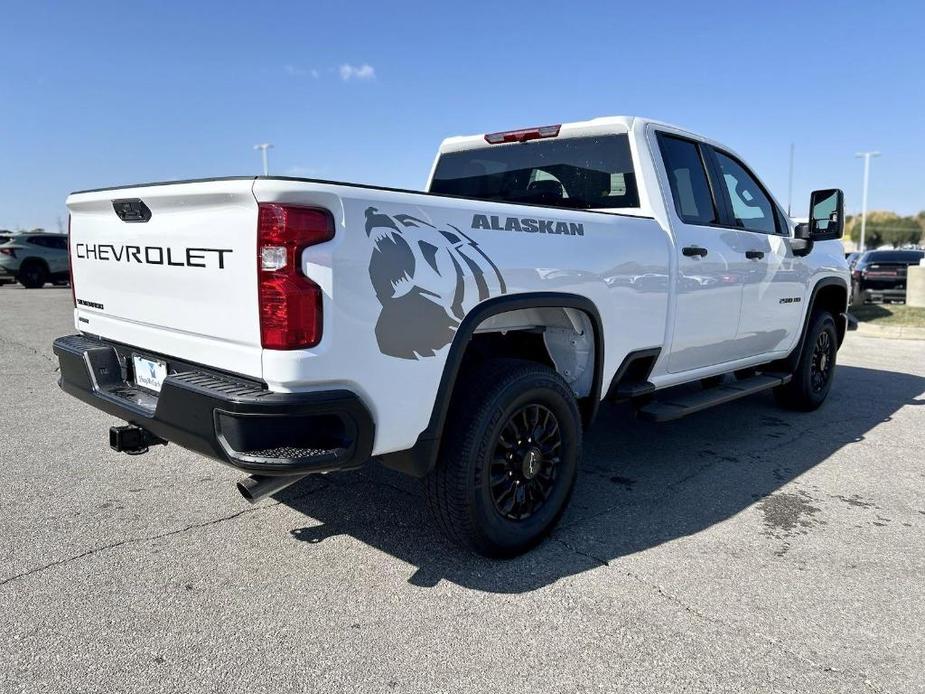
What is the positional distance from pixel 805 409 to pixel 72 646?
18.6 ft

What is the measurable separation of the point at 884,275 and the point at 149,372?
19509 millimetres

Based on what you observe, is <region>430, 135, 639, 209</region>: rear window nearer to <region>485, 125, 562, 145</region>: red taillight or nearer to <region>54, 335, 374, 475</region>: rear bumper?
<region>485, 125, 562, 145</region>: red taillight

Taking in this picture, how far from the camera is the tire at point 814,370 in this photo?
5.95 metres

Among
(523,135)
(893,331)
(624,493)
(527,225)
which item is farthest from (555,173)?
(893,331)

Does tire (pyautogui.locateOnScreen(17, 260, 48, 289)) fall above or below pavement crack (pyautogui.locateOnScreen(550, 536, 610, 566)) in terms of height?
above

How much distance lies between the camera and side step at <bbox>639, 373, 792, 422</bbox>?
412cm

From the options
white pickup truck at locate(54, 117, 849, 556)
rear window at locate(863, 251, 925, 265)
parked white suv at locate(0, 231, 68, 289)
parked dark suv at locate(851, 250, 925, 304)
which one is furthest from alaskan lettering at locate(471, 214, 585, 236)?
parked white suv at locate(0, 231, 68, 289)

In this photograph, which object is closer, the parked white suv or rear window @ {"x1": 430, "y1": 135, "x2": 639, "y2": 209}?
rear window @ {"x1": 430, "y1": 135, "x2": 639, "y2": 209}

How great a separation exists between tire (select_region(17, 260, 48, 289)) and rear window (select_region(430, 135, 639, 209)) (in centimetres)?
2058

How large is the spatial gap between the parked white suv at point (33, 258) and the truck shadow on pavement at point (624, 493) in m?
20.9

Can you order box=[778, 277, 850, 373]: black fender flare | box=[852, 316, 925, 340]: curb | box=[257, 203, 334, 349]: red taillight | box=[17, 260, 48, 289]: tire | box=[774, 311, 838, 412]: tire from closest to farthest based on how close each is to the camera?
box=[257, 203, 334, 349]: red taillight, box=[778, 277, 850, 373]: black fender flare, box=[774, 311, 838, 412]: tire, box=[852, 316, 925, 340]: curb, box=[17, 260, 48, 289]: tire

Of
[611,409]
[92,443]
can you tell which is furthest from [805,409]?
[92,443]

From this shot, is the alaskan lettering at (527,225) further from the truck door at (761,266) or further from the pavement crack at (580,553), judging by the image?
the truck door at (761,266)

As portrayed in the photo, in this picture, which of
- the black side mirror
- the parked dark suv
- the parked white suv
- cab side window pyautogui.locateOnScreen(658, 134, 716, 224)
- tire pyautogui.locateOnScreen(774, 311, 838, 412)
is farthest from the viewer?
the parked white suv
